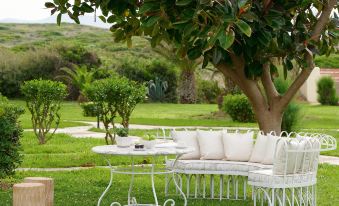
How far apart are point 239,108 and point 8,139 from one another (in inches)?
520

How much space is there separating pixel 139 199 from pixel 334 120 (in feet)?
51.7

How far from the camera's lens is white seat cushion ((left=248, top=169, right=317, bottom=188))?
709cm

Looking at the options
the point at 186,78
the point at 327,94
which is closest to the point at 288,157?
the point at 327,94

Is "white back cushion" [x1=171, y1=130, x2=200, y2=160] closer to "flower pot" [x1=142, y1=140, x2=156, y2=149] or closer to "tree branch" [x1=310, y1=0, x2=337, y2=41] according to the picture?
"flower pot" [x1=142, y1=140, x2=156, y2=149]

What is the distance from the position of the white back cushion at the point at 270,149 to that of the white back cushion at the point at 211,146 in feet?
2.10

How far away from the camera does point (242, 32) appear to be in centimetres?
647

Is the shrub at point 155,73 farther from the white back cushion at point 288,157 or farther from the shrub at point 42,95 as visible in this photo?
the white back cushion at point 288,157

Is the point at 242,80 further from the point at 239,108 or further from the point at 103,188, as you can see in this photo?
the point at 239,108

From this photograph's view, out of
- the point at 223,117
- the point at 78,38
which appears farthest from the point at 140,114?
the point at 78,38

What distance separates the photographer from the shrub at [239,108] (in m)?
21.5

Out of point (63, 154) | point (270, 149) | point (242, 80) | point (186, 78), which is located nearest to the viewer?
point (270, 149)

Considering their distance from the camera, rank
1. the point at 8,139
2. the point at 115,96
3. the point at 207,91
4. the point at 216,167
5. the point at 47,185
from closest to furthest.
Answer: the point at 47,185
the point at 216,167
the point at 8,139
the point at 115,96
the point at 207,91

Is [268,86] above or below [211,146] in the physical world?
above

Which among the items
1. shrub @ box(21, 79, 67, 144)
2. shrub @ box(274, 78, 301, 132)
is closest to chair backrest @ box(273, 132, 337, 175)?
shrub @ box(21, 79, 67, 144)
